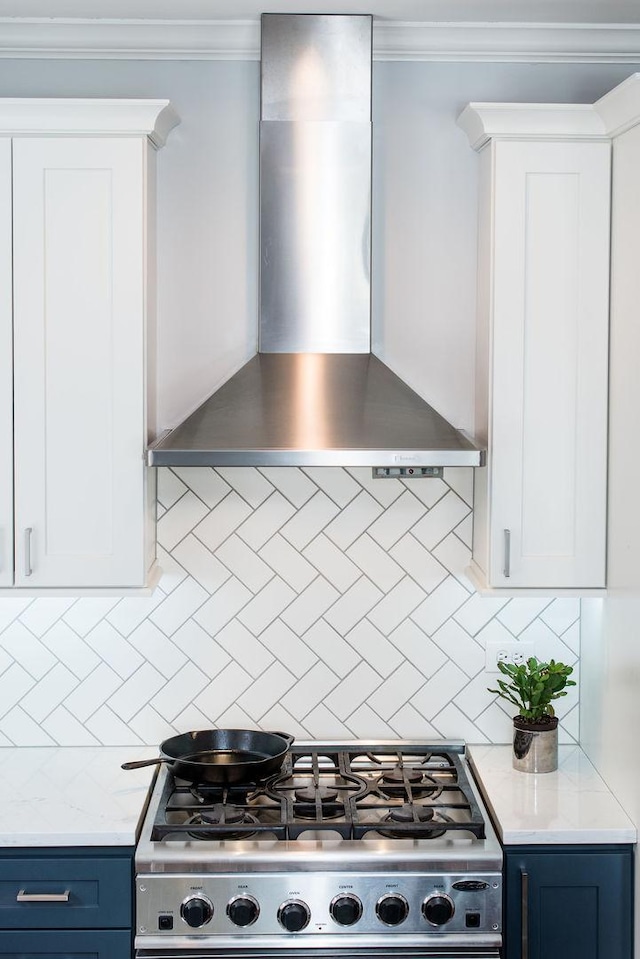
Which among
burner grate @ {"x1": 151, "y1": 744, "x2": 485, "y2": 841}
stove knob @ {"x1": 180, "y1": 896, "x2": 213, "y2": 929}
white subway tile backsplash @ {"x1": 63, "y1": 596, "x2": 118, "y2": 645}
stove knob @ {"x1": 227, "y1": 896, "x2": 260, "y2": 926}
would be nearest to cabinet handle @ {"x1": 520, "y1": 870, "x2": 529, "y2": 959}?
burner grate @ {"x1": 151, "y1": 744, "x2": 485, "y2": 841}

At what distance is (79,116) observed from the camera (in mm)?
2541

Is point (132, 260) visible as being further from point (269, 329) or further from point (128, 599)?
point (128, 599)

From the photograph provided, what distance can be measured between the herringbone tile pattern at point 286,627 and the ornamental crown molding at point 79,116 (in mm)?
907

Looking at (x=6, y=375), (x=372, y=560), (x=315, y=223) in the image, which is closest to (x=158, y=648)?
(x=372, y=560)

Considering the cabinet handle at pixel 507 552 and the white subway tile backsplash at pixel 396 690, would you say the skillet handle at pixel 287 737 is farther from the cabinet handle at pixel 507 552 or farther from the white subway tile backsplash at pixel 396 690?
the cabinet handle at pixel 507 552

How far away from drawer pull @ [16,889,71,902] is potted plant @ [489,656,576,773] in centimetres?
115

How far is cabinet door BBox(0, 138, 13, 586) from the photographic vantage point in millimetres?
2566

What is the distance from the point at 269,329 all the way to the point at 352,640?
89 cm

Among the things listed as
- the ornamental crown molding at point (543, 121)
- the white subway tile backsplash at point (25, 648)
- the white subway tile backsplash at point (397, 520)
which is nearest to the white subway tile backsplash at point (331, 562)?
the white subway tile backsplash at point (397, 520)

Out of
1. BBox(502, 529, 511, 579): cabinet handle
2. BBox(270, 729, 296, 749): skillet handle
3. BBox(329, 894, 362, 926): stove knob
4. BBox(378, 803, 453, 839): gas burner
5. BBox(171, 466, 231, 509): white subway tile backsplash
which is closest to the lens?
BBox(329, 894, 362, 926): stove knob

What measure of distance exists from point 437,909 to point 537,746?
545 millimetres

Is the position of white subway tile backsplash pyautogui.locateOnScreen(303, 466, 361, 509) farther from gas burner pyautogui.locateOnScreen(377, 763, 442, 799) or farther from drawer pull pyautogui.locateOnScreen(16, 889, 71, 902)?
drawer pull pyautogui.locateOnScreen(16, 889, 71, 902)

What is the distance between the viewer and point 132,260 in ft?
8.48

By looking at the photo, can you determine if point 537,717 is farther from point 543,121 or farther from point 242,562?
point 543,121
